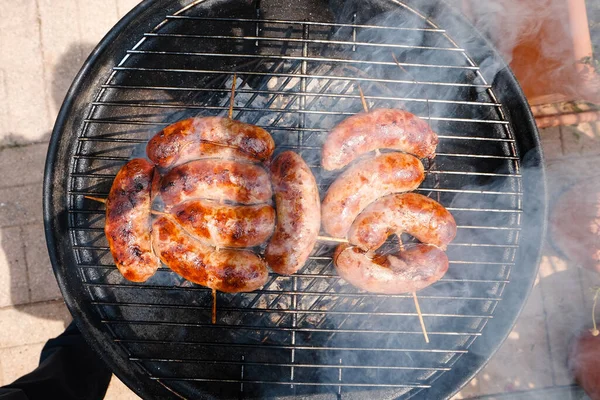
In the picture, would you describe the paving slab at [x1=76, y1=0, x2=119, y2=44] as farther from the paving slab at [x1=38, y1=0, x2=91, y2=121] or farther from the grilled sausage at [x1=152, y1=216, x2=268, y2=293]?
the grilled sausage at [x1=152, y1=216, x2=268, y2=293]

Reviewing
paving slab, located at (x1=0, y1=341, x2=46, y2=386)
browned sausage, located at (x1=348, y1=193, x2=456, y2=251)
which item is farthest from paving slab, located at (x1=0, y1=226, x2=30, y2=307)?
browned sausage, located at (x1=348, y1=193, x2=456, y2=251)

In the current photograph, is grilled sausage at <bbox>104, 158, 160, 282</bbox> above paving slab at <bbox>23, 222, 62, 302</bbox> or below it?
above

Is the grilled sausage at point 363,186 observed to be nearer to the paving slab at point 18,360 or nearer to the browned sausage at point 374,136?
the browned sausage at point 374,136

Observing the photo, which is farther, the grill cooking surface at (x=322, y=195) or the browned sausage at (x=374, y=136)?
the grill cooking surface at (x=322, y=195)

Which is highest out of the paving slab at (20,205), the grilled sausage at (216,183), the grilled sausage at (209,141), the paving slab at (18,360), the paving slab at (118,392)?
the grilled sausage at (209,141)

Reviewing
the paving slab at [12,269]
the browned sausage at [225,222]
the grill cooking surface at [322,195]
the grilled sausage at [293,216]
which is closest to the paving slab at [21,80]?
the paving slab at [12,269]

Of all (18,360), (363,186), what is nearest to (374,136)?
(363,186)
